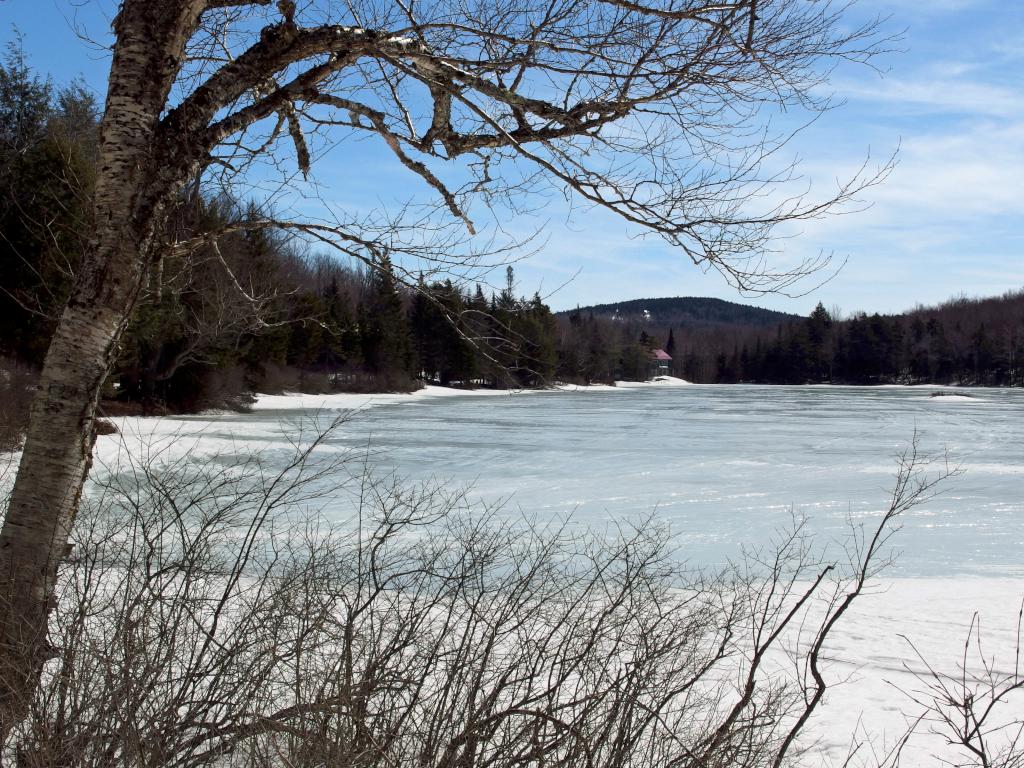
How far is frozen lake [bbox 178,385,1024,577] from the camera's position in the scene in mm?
9453

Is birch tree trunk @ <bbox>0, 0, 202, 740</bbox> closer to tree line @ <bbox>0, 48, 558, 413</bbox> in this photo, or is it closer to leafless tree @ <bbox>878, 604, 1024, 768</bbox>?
tree line @ <bbox>0, 48, 558, 413</bbox>

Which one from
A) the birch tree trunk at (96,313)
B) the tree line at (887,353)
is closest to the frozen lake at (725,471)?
the birch tree trunk at (96,313)

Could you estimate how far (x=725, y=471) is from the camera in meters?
14.5

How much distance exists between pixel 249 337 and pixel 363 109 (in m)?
29.9

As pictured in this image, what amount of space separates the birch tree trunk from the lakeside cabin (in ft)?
344

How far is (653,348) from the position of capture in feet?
397

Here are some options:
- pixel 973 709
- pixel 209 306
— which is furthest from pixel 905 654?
pixel 209 306

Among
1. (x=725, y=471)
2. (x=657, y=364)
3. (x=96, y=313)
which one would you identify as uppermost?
(x=657, y=364)

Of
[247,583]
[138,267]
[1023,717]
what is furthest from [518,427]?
[138,267]

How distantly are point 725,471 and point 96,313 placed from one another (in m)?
12.9

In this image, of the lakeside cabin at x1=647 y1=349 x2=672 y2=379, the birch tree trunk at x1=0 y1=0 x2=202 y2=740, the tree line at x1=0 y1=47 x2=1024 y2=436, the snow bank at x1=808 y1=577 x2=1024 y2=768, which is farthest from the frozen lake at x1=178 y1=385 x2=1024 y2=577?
the lakeside cabin at x1=647 y1=349 x2=672 y2=379

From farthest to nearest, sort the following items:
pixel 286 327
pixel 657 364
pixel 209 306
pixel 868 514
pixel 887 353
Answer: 1. pixel 657 364
2. pixel 887 353
3. pixel 286 327
4. pixel 209 306
5. pixel 868 514

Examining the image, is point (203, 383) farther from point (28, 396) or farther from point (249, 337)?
point (28, 396)

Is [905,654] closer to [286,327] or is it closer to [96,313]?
[96,313]
